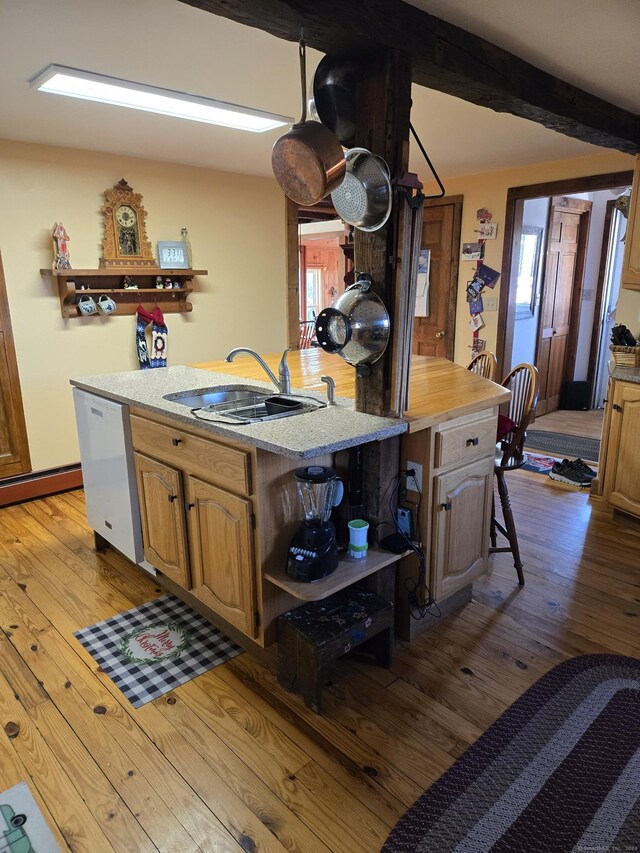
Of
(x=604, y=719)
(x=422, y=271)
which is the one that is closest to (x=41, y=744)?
(x=604, y=719)

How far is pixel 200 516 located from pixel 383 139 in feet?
4.88

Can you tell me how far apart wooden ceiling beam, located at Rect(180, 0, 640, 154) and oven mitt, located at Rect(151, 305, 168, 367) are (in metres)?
2.71

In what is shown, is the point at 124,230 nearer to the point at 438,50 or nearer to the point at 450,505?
the point at 438,50

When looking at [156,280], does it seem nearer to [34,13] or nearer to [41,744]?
[34,13]

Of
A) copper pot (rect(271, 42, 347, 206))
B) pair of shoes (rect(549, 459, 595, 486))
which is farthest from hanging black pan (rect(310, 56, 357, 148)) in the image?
pair of shoes (rect(549, 459, 595, 486))

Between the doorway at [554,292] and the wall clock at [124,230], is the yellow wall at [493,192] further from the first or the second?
the wall clock at [124,230]

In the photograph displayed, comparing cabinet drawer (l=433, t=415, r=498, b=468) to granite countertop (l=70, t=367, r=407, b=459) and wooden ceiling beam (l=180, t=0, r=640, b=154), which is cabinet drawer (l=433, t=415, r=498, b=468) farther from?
wooden ceiling beam (l=180, t=0, r=640, b=154)

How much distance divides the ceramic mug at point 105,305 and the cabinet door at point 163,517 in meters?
1.80

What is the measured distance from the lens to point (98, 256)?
3.90 m

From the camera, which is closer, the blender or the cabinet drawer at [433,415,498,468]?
the blender

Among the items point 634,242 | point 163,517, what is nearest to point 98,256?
point 163,517

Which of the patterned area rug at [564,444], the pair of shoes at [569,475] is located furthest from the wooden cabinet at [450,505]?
the patterned area rug at [564,444]

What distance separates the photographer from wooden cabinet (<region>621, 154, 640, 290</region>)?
3.15 metres

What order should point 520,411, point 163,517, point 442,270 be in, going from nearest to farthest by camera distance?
point 163,517 < point 520,411 < point 442,270
